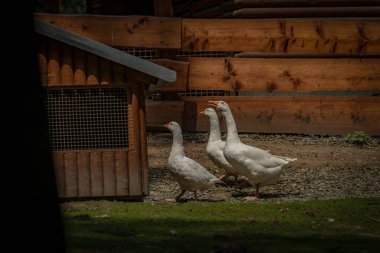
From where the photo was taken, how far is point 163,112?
1795 centimetres

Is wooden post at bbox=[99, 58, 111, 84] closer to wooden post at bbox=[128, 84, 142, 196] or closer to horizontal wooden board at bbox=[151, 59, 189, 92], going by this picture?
wooden post at bbox=[128, 84, 142, 196]

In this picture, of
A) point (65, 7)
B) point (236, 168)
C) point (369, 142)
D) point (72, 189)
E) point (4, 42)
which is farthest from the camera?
point (65, 7)

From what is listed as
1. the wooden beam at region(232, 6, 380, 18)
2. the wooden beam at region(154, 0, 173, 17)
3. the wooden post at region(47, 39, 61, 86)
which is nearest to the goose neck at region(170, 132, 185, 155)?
the wooden post at region(47, 39, 61, 86)

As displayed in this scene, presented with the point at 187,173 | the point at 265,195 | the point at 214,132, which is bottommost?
the point at 265,195

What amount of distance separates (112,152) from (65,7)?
1467 inches

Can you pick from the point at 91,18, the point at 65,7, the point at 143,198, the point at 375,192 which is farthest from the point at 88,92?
the point at 65,7

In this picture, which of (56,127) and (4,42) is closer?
(4,42)

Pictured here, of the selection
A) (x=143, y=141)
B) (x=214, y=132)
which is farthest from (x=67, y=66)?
(x=214, y=132)

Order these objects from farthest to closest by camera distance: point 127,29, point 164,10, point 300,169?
1. point 164,10
2. point 127,29
3. point 300,169

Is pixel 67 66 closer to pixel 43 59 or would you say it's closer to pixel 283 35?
pixel 43 59

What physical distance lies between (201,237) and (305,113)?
28.9 ft

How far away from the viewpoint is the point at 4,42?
587cm

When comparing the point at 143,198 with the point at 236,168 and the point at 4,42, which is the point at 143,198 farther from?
the point at 4,42

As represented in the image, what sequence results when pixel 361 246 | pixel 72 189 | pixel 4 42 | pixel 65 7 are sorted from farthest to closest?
pixel 65 7
pixel 72 189
pixel 361 246
pixel 4 42
